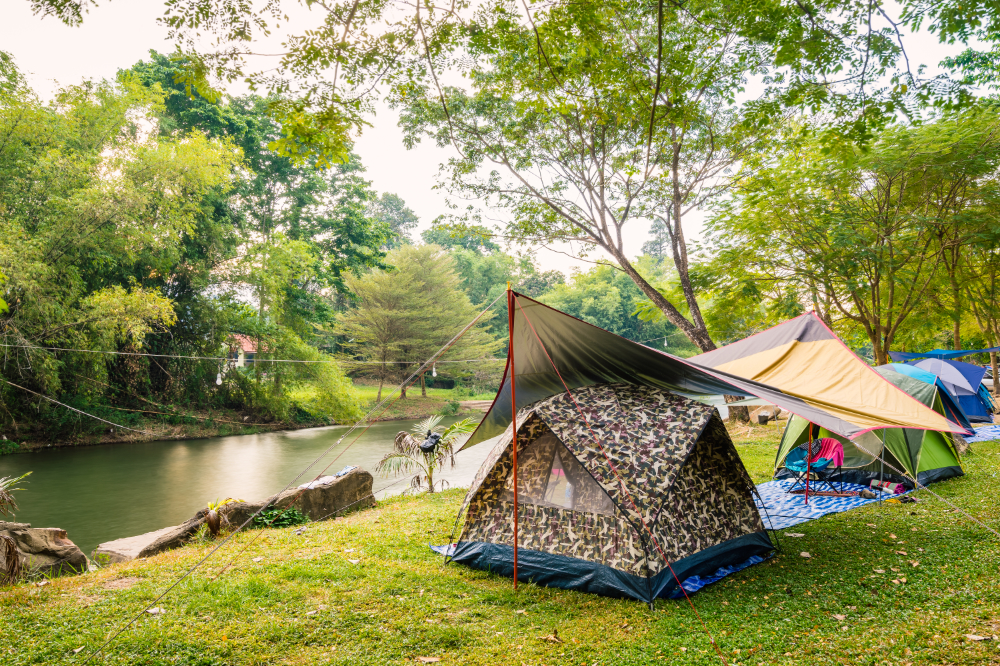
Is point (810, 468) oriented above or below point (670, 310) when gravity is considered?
below

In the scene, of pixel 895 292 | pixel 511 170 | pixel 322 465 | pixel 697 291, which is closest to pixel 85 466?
pixel 322 465

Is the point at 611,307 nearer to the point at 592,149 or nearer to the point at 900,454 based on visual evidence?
the point at 592,149

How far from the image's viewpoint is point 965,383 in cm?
1009

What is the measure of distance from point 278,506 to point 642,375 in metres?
4.26

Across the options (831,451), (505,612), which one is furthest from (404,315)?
(505,612)

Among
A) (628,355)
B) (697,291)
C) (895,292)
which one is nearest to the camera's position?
(628,355)

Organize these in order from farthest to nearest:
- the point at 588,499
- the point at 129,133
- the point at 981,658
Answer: the point at 129,133, the point at 588,499, the point at 981,658

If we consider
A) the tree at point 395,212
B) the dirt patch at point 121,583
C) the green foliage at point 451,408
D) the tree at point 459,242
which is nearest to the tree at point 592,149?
the dirt patch at point 121,583

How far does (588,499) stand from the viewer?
371 centimetres

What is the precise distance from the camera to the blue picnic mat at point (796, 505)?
495 cm

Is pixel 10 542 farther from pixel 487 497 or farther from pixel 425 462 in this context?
pixel 425 462

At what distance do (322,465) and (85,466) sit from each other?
4781 mm

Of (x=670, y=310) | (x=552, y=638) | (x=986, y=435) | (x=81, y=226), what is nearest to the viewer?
(x=552, y=638)

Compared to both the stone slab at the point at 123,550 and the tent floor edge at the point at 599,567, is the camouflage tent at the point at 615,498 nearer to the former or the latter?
the tent floor edge at the point at 599,567
